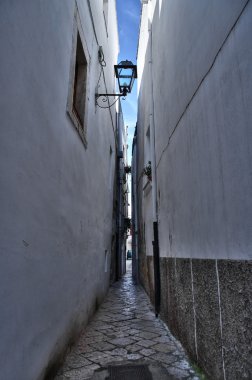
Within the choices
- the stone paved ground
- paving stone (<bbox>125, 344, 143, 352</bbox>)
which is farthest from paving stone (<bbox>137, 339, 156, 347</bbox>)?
paving stone (<bbox>125, 344, 143, 352</bbox>)

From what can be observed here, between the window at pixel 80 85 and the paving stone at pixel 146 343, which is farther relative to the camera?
the window at pixel 80 85

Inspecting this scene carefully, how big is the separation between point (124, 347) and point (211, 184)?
2.63 m

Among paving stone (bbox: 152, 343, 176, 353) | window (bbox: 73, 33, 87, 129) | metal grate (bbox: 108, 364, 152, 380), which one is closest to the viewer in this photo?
metal grate (bbox: 108, 364, 152, 380)

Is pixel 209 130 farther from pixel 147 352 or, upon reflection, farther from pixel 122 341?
pixel 122 341

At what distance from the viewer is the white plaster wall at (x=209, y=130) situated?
6.70ft

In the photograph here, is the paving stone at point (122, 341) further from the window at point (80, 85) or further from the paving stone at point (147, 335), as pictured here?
the window at point (80, 85)

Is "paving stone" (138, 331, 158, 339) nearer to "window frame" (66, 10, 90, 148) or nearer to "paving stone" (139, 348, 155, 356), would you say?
"paving stone" (139, 348, 155, 356)

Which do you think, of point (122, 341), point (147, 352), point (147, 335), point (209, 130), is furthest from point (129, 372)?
point (209, 130)

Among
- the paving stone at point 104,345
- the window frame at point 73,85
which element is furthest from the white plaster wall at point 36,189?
the paving stone at point 104,345

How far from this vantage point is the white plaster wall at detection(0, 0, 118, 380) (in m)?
1.89

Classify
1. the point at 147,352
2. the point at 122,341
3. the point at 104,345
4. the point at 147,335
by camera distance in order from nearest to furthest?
the point at 147,352, the point at 104,345, the point at 122,341, the point at 147,335

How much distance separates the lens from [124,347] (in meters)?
3.83

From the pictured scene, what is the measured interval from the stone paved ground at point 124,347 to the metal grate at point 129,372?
0.15m

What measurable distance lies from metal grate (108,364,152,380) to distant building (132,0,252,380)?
583mm
